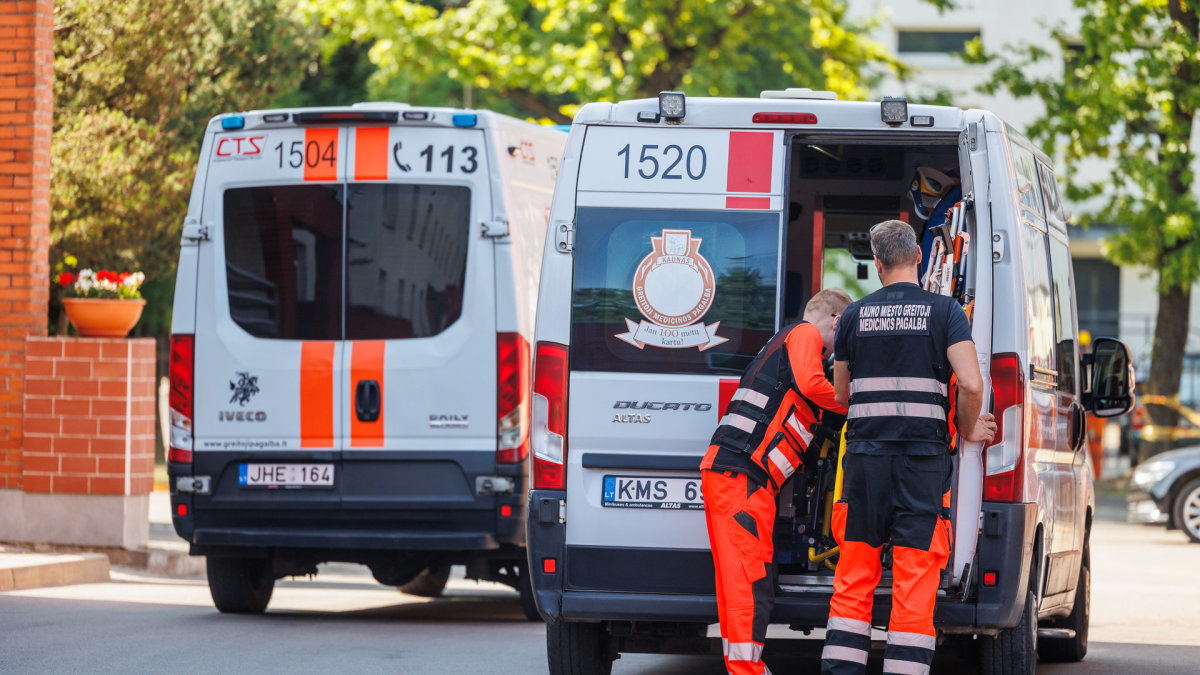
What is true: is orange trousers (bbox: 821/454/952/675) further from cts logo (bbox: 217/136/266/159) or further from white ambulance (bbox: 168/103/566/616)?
cts logo (bbox: 217/136/266/159)

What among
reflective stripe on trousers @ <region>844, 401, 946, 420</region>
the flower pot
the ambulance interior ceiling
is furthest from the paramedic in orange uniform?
the flower pot

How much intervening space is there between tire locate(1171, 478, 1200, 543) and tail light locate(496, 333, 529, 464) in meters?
9.73

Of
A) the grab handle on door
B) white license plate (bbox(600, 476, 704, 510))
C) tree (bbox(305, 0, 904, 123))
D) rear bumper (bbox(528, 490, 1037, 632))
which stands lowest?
rear bumper (bbox(528, 490, 1037, 632))

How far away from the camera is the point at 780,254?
6750mm

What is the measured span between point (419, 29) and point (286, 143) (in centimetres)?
1616

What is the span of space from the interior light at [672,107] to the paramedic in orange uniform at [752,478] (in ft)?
3.01

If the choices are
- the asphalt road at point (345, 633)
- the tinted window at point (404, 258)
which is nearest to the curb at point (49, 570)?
the asphalt road at point (345, 633)

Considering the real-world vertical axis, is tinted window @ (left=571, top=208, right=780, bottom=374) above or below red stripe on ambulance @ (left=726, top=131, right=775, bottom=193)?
below

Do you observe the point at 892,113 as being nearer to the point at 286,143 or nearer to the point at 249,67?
the point at 286,143

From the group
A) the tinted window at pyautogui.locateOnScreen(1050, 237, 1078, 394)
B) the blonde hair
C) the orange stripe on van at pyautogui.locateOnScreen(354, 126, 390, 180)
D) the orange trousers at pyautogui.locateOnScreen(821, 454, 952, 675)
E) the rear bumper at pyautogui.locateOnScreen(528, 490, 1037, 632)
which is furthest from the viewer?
the orange stripe on van at pyautogui.locateOnScreen(354, 126, 390, 180)

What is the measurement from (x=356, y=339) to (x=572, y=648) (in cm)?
304

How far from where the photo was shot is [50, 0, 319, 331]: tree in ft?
59.0

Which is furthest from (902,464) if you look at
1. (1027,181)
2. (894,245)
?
(1027,181)

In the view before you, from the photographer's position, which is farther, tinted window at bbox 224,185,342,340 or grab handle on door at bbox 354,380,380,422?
tinted window at bbox 224,185,342,340
